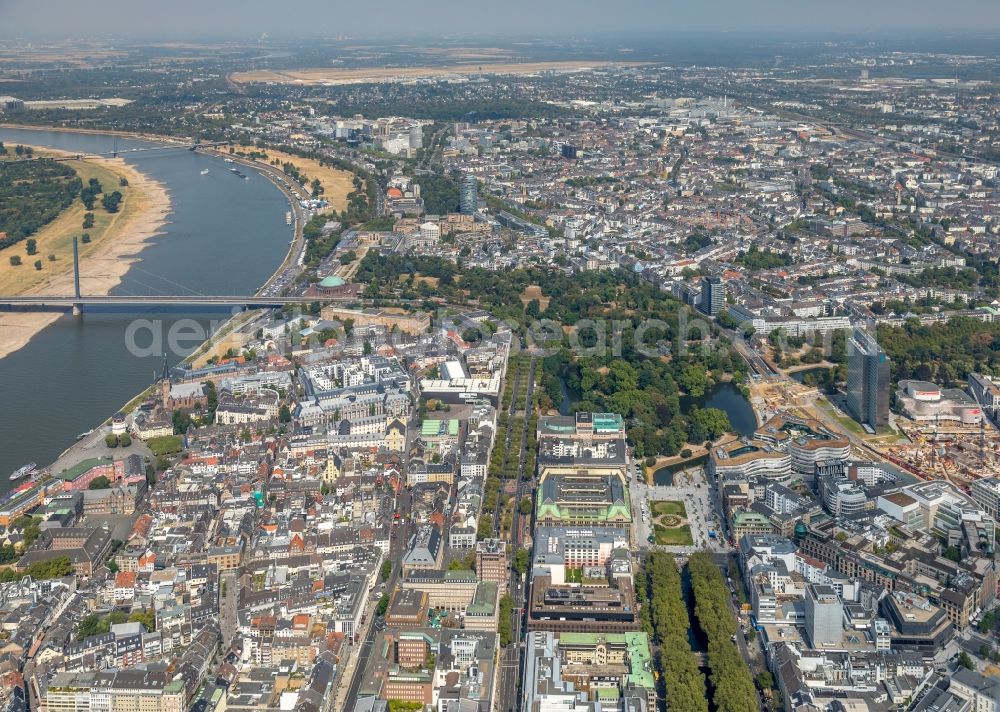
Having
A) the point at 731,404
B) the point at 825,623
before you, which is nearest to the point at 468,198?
the point at 731,404

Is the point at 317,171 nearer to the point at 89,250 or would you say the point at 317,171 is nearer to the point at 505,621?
the point at 89,250

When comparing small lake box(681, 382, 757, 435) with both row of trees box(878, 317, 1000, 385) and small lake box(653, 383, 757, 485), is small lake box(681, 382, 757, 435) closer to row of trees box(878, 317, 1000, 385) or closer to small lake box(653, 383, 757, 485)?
small lake box(653, 383, 757, 485)

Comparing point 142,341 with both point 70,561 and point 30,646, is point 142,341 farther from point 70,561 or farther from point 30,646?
point 30,646

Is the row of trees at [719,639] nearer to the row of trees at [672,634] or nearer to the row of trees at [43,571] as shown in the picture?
the row of trees at [672,634]

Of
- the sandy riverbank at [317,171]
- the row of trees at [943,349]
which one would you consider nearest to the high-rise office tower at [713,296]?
the row of trees at [943,349]

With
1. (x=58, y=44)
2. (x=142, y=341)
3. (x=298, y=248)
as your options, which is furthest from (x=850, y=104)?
(x=58, y=44)

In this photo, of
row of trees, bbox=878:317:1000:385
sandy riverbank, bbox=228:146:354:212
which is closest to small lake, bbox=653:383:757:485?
row of trees, bbox=878:317:1000:385
